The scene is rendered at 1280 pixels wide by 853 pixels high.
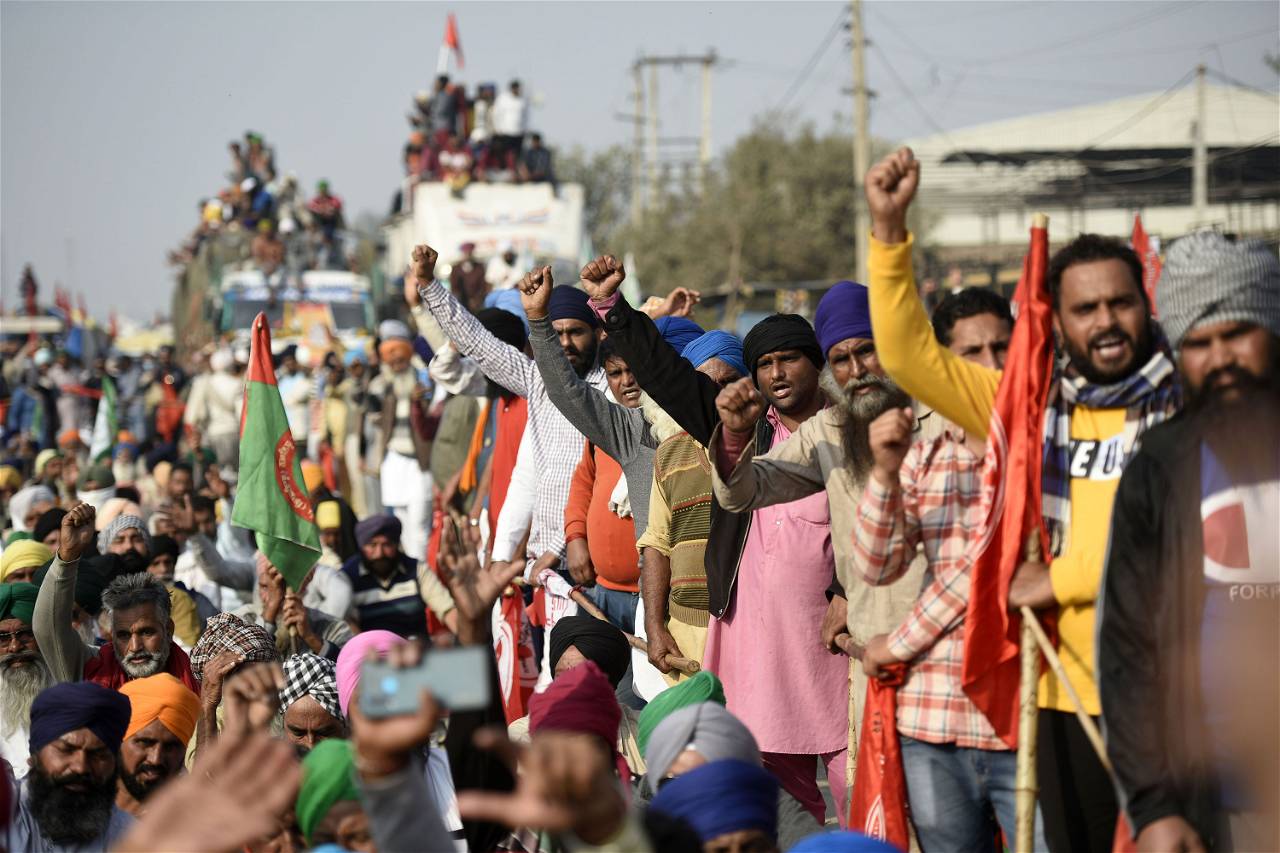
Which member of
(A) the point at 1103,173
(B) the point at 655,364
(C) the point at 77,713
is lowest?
(C) the point at 77,713

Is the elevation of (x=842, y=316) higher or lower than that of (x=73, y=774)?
higher

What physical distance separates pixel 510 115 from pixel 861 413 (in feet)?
75.1

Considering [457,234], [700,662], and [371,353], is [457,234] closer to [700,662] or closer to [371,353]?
[371,353]

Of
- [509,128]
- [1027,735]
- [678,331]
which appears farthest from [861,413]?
[509,128]

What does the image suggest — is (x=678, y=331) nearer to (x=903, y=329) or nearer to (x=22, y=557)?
(x=22, y=557)

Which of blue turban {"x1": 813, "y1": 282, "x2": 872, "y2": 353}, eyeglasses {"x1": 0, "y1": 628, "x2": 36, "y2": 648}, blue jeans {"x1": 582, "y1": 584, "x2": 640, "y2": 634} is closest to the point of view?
blue turban {"x1": 813, "y1": 282, "x2": 872, "y2": 353}

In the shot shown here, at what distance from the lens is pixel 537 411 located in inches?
287

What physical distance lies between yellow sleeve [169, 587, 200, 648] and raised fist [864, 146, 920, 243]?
491cm

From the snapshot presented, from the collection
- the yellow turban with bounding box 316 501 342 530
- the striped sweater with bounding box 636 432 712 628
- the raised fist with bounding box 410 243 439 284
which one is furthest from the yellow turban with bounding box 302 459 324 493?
the striped sweater with bounding box 636 432 712 628

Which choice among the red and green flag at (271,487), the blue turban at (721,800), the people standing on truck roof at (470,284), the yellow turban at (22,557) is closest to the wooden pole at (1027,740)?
the blue turban at (721,800)

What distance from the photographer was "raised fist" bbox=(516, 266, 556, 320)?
19.0ft

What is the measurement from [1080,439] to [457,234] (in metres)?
21.8

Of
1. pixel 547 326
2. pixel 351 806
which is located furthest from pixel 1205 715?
pixel 547 326

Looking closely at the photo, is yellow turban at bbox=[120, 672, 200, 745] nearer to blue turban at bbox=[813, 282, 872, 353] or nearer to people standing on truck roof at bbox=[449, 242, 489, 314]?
blue turban at bbox=[813, 282, 872, 353]
